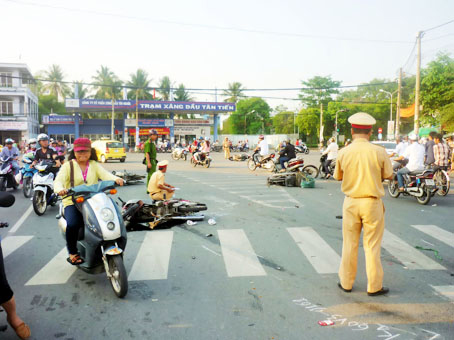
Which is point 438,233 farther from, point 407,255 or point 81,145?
point 81,145

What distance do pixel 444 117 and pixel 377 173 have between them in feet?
88.1

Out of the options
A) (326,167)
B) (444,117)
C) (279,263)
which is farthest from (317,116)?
(279,263)

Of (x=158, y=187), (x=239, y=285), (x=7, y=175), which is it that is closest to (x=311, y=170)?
(x=158, y=187)

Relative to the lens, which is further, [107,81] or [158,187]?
[107,81]

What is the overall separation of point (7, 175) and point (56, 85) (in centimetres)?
6683

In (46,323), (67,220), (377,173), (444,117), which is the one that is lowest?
(46,323)

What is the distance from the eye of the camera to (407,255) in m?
6.23

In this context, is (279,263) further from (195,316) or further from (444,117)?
(444,117)

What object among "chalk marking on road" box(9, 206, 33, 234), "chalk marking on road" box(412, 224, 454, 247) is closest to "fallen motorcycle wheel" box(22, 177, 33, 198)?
"chalk marking on road" box(9, 206, 33, 234)

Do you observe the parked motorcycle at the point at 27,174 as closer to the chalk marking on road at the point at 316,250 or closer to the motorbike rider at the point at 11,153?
the motorbike rider at the point at 11,153

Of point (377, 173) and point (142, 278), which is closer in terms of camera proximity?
point (377, 173)

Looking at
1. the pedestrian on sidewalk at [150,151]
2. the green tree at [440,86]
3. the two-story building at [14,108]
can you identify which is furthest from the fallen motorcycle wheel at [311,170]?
the two-story building at [14,108]

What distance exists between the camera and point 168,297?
4.57 meters

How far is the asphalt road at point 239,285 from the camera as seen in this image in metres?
3.79
